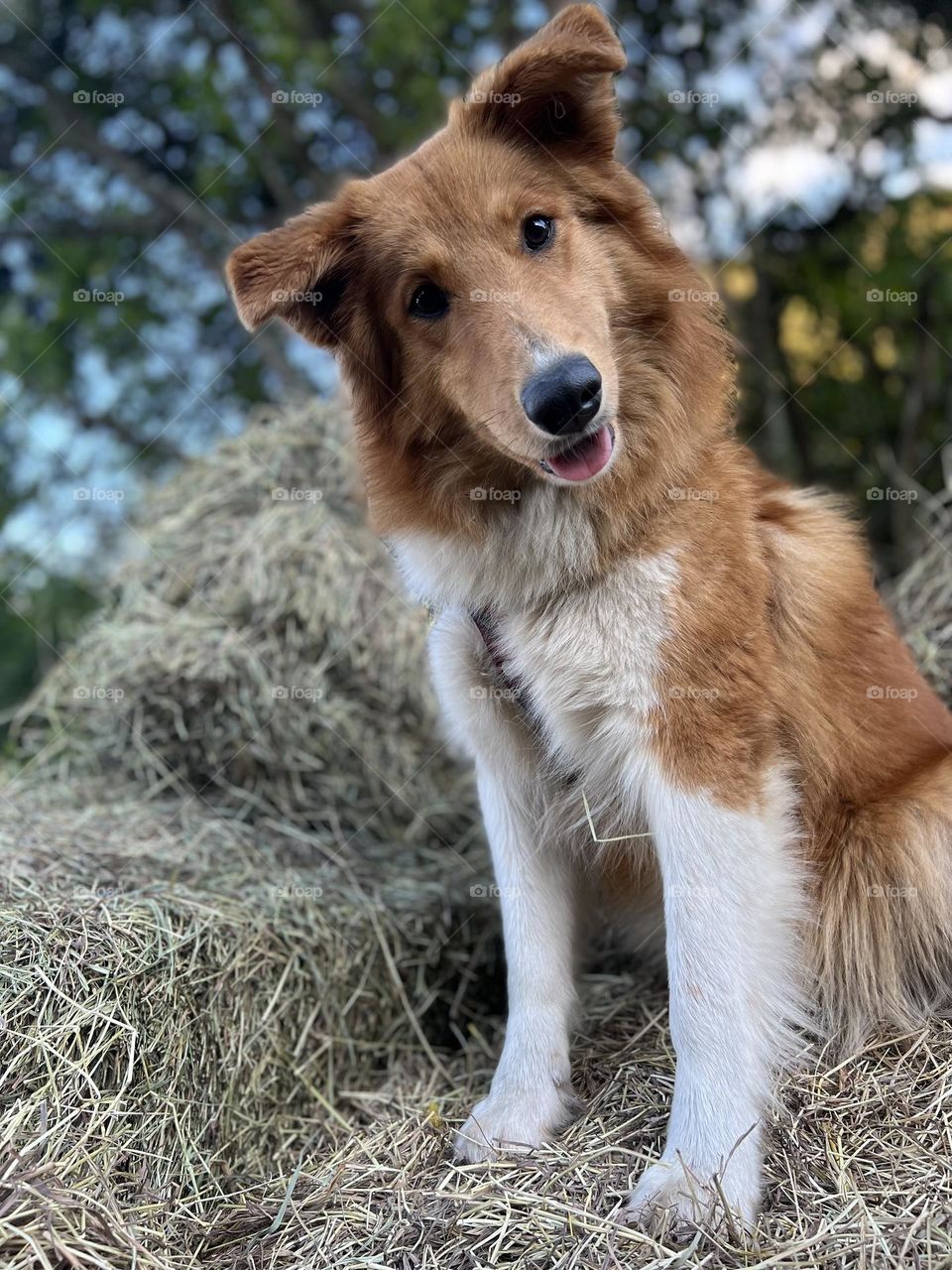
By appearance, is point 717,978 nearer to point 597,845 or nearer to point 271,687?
point 597,845

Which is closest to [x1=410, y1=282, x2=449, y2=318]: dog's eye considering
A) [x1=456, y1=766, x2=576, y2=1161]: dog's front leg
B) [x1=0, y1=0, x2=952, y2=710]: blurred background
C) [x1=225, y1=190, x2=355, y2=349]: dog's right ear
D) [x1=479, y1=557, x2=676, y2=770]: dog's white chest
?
[x1=225, y1=190, x2=355, y2=349]: dog's right ear

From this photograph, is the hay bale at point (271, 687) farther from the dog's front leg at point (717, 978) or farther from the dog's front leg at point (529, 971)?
the dog's front leg at point (717, 978)

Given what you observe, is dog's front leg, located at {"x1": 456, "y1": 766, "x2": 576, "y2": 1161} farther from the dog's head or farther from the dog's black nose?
the dog's black nose

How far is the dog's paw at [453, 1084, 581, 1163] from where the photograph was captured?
2578 mm

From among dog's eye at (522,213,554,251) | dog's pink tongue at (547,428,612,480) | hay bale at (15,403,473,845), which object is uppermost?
dog's eye at (522,213,554,251)

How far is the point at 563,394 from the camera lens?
7.44 ft

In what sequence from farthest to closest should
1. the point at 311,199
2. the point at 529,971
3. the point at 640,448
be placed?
the point at 311,199 → the point at 529,971 → the point at 640,448

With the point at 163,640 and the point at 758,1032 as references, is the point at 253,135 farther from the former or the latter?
the point at 758,1032

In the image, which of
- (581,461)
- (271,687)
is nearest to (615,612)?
(581,461)

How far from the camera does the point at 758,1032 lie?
2453 mm

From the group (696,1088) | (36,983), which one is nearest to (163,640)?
(36,983)

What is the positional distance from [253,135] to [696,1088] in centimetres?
639

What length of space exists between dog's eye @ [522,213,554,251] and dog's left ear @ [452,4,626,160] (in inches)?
10.1

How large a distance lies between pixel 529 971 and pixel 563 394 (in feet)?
4.97
